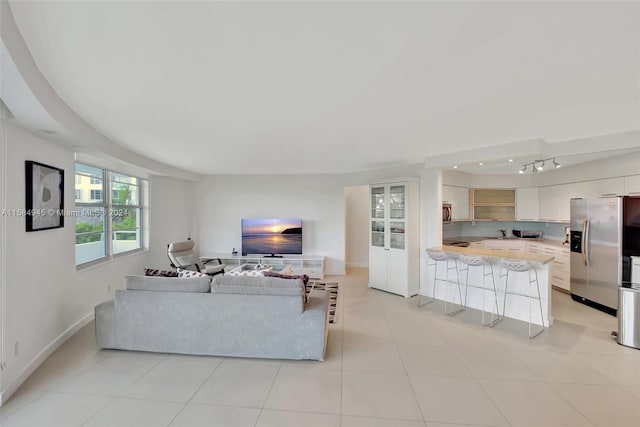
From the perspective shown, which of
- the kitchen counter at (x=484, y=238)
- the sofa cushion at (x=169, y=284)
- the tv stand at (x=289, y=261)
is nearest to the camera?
the sofa cushion at (x=169, y=284)

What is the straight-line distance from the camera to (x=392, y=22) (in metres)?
1.40

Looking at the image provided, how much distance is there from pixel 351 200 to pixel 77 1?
22.2ft

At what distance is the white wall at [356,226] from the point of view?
766 centimetres

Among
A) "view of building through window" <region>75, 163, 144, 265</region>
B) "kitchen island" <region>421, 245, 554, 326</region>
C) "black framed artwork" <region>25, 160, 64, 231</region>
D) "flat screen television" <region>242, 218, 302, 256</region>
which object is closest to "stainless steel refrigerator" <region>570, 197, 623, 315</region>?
"kitchen island" <region>421, 245, 554, 326</region>

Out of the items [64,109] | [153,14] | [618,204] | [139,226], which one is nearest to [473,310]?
[618,204]

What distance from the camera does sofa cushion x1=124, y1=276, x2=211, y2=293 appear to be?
3.00 meters

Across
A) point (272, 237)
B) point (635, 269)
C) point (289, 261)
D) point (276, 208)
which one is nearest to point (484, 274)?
point (635, 269)

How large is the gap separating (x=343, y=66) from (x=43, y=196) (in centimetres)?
333

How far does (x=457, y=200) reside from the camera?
19.5 feet

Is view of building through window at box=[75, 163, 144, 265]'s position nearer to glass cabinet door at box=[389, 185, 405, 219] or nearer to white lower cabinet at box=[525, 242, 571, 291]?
glass cabinet door at box=[389, 185, 405, 219]

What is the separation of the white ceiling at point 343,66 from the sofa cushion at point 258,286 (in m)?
1.71

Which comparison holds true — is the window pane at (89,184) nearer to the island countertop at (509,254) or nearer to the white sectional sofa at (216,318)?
the white sectional sofa at (216,318)

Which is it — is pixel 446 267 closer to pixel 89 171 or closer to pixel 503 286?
pixel 503 286

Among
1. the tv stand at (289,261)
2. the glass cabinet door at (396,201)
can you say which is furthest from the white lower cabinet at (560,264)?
the tv stand at (289,261)
